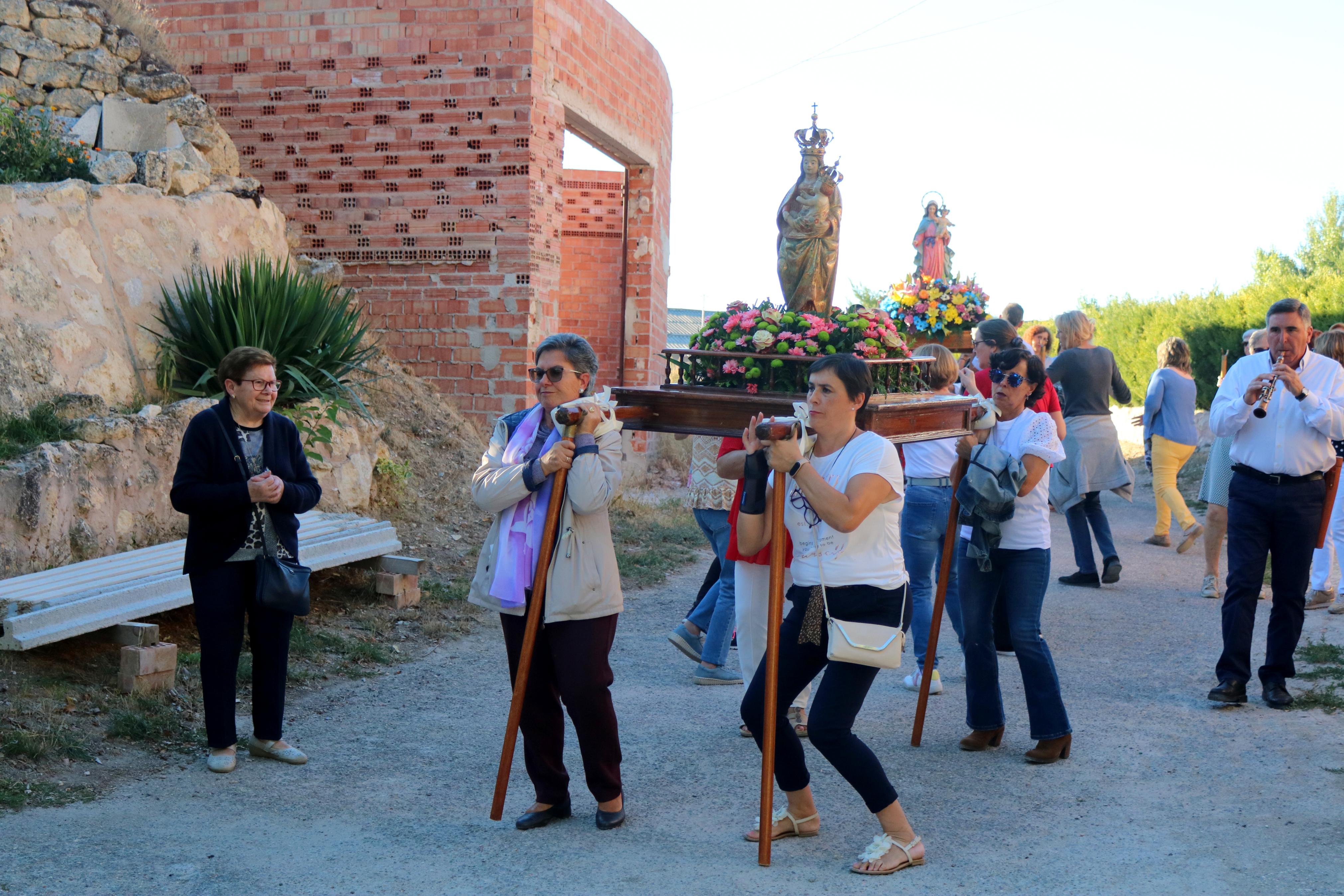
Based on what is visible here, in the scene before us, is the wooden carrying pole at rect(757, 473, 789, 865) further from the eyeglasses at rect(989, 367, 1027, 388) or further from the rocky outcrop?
the rocky outcrop

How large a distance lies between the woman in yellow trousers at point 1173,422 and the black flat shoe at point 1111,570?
59.8 inches

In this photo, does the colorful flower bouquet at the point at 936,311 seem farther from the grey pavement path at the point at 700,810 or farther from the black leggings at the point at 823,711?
the black leggings at the point at 823,711

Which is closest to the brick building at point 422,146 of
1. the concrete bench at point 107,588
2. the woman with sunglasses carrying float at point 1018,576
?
the concrete bench at point 107,588

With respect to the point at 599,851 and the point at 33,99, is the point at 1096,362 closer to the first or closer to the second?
the point at 599,851

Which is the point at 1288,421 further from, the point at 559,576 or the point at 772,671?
the point at 559,576

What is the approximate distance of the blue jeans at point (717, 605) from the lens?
5.89 m

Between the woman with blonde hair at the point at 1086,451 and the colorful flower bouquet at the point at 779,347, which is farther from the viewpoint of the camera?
the woman with blonde hair at the point at 1086,451

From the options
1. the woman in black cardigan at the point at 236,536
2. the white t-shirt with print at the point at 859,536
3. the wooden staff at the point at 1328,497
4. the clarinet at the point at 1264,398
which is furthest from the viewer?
the wooden staff at the point at 1328,497

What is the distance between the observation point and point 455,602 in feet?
25.7

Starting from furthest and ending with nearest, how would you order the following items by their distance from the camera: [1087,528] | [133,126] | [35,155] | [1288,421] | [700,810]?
[133,126] < [1087,528] < [35,155] < [1288,421] < [700,810]

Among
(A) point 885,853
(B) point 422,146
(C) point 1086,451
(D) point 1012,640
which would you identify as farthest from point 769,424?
(B) point 422,146

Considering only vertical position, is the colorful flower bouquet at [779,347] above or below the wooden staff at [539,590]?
above

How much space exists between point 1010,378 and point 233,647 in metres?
3.51

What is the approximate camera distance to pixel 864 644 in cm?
373
